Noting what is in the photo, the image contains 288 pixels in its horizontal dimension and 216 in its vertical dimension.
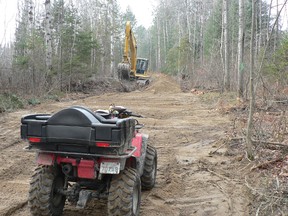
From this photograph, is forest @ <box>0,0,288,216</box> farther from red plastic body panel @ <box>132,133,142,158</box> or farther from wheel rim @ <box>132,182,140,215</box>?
red plastic body panel @ <box>132,133,142,158</box>

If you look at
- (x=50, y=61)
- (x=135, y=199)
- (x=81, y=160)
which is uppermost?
(x=50, y=61)

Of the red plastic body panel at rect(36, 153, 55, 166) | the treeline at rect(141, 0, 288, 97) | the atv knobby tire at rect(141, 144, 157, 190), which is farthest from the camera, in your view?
the treeline at rect(141, 0, 288, 97)

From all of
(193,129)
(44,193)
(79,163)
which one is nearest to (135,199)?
(79,163)

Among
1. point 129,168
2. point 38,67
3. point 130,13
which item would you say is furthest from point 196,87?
point 130,13

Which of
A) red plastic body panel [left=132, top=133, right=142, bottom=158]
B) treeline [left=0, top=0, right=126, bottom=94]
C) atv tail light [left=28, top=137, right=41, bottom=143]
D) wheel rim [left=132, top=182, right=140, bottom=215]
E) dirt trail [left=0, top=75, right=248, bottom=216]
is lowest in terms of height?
dirt trail [left=0, top=75, right=248, bottom=216]

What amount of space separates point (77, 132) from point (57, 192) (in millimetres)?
974

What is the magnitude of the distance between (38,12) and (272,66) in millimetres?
34388

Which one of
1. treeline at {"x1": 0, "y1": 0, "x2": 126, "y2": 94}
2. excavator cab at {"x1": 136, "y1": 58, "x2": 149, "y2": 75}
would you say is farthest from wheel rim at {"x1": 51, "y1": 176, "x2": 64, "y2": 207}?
excavator cab at {"x1": 136, "y1": 58, "x2": 149, "y2": 75}

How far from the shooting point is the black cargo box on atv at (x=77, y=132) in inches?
134

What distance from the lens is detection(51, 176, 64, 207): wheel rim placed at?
3984 millimetres

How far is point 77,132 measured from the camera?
3471 mm

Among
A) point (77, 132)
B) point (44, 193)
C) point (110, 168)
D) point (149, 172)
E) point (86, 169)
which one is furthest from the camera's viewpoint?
point (149, 172)

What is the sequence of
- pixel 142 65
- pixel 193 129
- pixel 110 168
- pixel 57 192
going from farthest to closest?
pixel 142 65, pixel 193 129, pixel 57 192, pixel 110 168

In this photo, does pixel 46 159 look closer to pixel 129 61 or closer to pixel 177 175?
pixel 177 175
